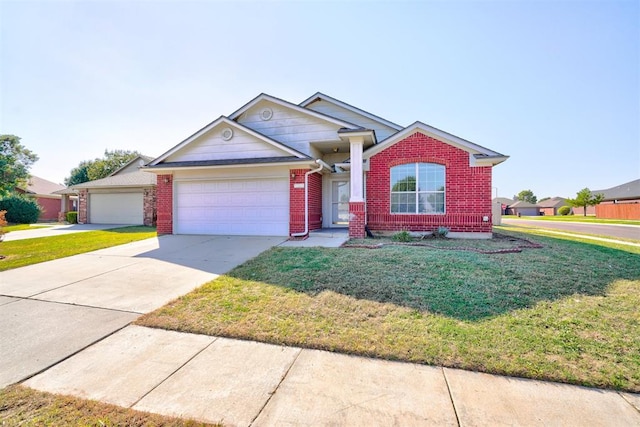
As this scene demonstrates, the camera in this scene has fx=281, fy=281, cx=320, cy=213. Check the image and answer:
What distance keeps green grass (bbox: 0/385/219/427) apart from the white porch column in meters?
8.64

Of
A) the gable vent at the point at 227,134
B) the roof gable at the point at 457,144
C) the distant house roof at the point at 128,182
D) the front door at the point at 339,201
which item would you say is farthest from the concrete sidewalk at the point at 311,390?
the distant house roof at the point at 128,182

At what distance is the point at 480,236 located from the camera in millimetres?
10445

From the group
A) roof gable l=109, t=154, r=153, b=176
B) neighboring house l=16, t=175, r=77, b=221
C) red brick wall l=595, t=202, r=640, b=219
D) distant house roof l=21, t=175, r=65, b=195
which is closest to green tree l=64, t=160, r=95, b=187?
distant house roof l=21, t=175, r=65, b=195

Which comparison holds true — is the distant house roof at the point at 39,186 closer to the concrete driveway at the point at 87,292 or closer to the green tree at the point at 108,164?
the green tree at the point at 108,164

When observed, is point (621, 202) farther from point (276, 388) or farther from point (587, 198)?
point (276, 388)

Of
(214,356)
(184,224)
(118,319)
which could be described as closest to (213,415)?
(214,356)

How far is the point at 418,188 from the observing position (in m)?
11.0

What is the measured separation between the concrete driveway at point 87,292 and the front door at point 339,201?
17.0 feet

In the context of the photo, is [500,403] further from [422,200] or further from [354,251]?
[422,200]

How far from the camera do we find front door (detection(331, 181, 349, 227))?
13.7m

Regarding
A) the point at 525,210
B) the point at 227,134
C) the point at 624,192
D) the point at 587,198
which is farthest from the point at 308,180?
the point at 525,210

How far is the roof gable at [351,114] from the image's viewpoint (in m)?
13.9

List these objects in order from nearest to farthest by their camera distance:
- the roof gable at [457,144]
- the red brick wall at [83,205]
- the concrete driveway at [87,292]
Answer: the concrete driveway at [87,292] < the roof gable at [457,144] < the red brick wall at [83,205]

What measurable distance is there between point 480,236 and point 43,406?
11605mm
